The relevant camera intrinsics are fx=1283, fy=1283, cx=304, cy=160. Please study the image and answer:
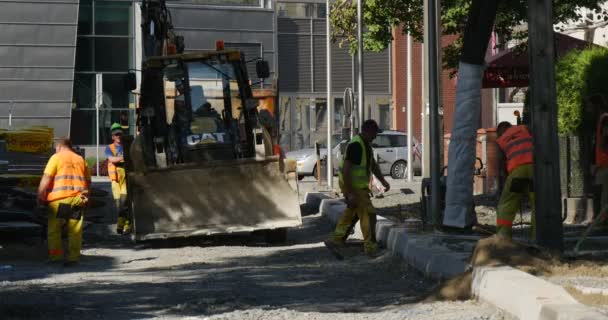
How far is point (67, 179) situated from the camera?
629 inches

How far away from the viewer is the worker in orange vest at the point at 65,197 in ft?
51.3

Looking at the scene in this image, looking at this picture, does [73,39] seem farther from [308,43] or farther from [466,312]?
[466,312]

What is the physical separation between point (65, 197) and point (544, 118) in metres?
6.51

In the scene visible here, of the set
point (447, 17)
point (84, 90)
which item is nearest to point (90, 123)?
point (84, 90)

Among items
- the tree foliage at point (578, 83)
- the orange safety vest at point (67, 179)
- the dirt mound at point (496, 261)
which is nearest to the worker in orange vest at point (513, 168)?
the dirt mound at point (496, 261)

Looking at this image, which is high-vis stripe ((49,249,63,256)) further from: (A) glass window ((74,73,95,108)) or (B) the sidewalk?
(A) glass window ((74,73,95,108))

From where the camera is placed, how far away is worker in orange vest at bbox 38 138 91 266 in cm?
1564

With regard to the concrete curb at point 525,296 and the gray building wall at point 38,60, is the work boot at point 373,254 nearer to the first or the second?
the concrete curb at point 525,296

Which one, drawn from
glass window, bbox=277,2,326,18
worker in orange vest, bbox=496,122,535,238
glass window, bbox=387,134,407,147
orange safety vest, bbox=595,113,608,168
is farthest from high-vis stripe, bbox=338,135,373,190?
glass window, bbox=277,2,326,18

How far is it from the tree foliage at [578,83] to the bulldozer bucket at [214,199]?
13.4 feet

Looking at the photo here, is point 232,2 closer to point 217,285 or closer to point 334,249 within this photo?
point 334,249

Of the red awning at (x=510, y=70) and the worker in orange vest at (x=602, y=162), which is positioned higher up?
the red awning at (x=510, y=70)

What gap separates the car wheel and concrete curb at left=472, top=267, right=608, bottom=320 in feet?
96.3

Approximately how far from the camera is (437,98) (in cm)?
1722
